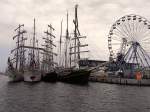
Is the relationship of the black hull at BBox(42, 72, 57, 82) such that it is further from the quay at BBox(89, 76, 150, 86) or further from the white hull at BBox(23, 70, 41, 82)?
the quay at BBox(89, 76, 150, 86)

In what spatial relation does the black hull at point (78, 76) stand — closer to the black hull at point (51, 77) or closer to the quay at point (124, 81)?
the black hull at point (51, 77)

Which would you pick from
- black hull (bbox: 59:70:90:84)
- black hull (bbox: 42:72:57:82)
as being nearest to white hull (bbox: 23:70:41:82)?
black hull (bbox: 42:72:57:82)

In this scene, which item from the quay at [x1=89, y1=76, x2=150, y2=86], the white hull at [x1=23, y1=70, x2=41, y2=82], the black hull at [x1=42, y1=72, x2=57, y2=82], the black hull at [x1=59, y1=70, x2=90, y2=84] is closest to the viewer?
the black hull at [x1=59, y1=70, x2=90, y2=84]

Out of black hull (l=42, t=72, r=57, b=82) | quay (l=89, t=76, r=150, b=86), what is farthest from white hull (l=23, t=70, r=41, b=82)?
quay (l=89, t=76, r=150, b=86)

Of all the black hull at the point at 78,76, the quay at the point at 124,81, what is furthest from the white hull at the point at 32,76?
the quay at the point at 124,81

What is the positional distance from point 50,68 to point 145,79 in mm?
39503

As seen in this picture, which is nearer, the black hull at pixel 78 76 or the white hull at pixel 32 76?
the black hull at pixel 78 76

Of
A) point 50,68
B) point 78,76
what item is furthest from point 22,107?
point 50,68

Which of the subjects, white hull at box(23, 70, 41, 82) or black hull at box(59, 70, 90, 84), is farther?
white hull at box(23, 70, 41, 82)

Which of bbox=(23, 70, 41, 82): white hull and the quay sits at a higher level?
bbox=(23, 70, 41, 82): white hull

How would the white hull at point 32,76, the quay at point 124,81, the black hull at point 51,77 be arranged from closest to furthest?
the white hull at point 32,76
the black hull at point 51,77
the quay at point 124,81

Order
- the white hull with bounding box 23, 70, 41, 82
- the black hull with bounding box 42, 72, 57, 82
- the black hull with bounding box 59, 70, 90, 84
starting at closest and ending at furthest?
the black hull with bounding box 59, 70, 90, 84
the white hull with bounding box 23, 70, 41, 82
the black hull with bounding box 42, 72, 57, 82

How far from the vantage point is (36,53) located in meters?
138

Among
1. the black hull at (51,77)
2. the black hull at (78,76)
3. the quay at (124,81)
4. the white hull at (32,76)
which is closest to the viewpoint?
the black hull at (78,76)
